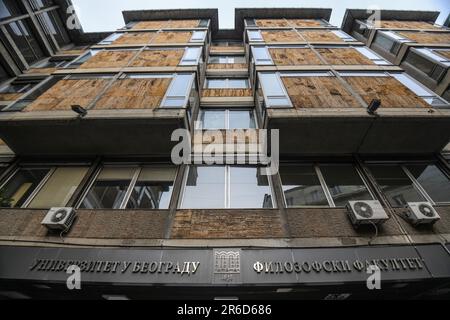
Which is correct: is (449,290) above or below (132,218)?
below

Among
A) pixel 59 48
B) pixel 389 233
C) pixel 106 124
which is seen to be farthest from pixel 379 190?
pixel 59 48

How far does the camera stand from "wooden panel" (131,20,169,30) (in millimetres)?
16089

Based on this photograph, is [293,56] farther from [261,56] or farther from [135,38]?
[135,38]

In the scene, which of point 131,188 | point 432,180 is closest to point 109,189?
point 131,188

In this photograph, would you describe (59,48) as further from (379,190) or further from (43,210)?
(379,190)

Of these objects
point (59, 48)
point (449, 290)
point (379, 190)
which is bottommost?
point (449, 290)

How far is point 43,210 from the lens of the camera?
6.94m

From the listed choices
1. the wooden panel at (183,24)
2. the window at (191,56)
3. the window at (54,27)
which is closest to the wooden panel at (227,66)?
the window at (191,56)

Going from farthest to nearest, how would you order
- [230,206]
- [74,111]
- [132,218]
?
[74,111] → [230,206] → [132,218]

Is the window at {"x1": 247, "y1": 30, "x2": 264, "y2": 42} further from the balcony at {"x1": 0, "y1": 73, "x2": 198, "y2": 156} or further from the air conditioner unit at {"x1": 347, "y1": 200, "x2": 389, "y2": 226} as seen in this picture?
the air conditioner unit at {"x1": 347, "y1": 200, "x2": 389, "y2": 226}

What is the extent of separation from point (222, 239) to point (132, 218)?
2820 millimetres

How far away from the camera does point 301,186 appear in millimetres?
7789

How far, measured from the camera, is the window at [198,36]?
1423 centimetres

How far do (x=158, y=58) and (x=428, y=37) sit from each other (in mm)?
17616
